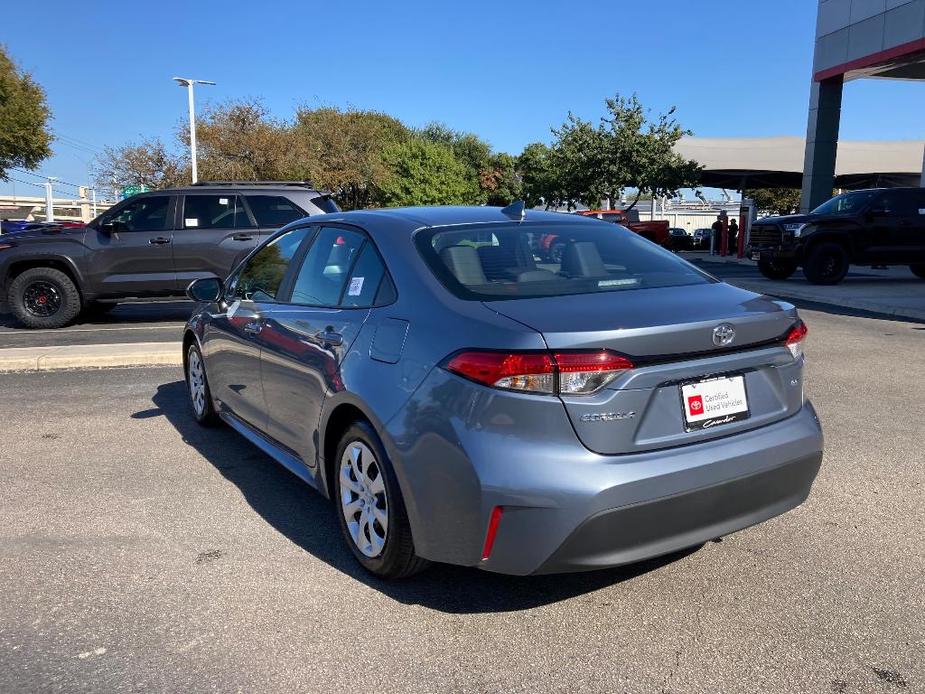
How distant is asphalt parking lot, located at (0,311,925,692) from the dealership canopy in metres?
37.7

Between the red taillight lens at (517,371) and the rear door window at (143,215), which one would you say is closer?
the red taillight lens at (517,371)

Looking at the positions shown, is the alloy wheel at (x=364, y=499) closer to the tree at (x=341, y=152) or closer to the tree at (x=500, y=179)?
A: the tree at (x=341, y=152)

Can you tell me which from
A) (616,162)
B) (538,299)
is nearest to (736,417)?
(538,299)

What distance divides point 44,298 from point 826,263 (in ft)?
47.3

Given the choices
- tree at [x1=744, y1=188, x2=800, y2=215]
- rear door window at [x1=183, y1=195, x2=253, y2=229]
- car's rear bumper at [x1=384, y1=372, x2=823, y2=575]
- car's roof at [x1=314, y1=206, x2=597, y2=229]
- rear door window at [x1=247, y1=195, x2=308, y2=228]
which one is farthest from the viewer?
tree at [x1=744, y1=188, x2=800, y2=215]

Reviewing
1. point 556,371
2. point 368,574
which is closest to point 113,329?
point 368,574

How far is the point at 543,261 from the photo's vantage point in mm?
3584

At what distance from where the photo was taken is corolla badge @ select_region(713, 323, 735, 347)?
290cm

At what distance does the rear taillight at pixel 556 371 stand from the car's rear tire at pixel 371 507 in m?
0.67

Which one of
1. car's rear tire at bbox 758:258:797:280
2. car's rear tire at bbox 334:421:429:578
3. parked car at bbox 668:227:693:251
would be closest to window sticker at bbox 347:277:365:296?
car's rear tire at bbox 334:421:429:578

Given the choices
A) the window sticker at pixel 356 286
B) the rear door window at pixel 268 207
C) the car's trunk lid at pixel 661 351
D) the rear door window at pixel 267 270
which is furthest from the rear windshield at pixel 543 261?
the rear door window at pixel 268 207

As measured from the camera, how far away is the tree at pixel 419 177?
49656 millimetres

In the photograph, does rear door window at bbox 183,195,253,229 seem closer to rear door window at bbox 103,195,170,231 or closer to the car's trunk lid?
rear door window at bbox 103,195,170,231

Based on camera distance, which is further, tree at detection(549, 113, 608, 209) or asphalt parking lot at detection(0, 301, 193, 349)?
tree at detection(549, 113, 608, 209)
